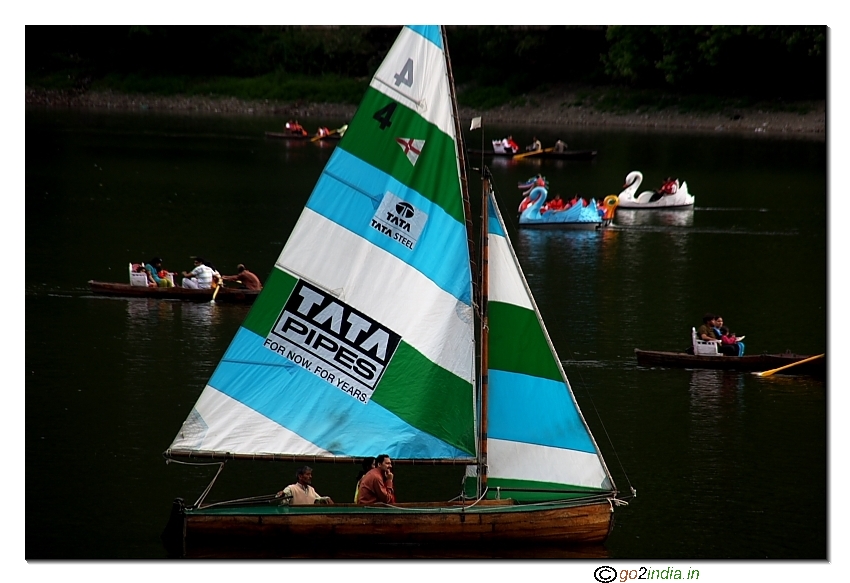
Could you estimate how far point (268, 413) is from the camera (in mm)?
24625

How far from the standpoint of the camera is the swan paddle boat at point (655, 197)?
78.8m

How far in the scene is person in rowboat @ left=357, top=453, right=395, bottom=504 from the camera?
24.2 m

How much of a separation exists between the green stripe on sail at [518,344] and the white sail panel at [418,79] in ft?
11.5

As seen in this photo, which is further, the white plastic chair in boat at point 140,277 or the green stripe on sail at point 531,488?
the white plastic chair in boat at point 140,277

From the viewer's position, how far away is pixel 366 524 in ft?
79.2

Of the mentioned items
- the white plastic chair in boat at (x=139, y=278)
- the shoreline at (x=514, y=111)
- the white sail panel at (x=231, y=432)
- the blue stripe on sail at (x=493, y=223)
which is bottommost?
the white sail panel at (x=231, y=432)

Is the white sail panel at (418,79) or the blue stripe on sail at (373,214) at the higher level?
the white sail panel at (418,79)

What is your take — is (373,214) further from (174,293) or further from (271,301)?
(174,293)

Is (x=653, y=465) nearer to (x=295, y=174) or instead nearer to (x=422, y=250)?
(x=422, y=250)

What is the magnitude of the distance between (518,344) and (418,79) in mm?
5122

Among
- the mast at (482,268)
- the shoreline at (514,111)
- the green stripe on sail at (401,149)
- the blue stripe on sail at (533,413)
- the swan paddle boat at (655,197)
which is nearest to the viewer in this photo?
the mast at (482,268)

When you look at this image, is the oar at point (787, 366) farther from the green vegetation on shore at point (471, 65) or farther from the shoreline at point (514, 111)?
the shoreline at point (514, 111)

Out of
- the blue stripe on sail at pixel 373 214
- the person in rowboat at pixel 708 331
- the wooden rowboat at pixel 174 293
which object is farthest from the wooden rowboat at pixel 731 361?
the blue stripe on sail at pixel 373 214

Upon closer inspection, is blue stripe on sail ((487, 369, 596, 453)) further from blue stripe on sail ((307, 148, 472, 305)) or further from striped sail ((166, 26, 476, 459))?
blue stripe on sail ((307, 148, 472, 305))
